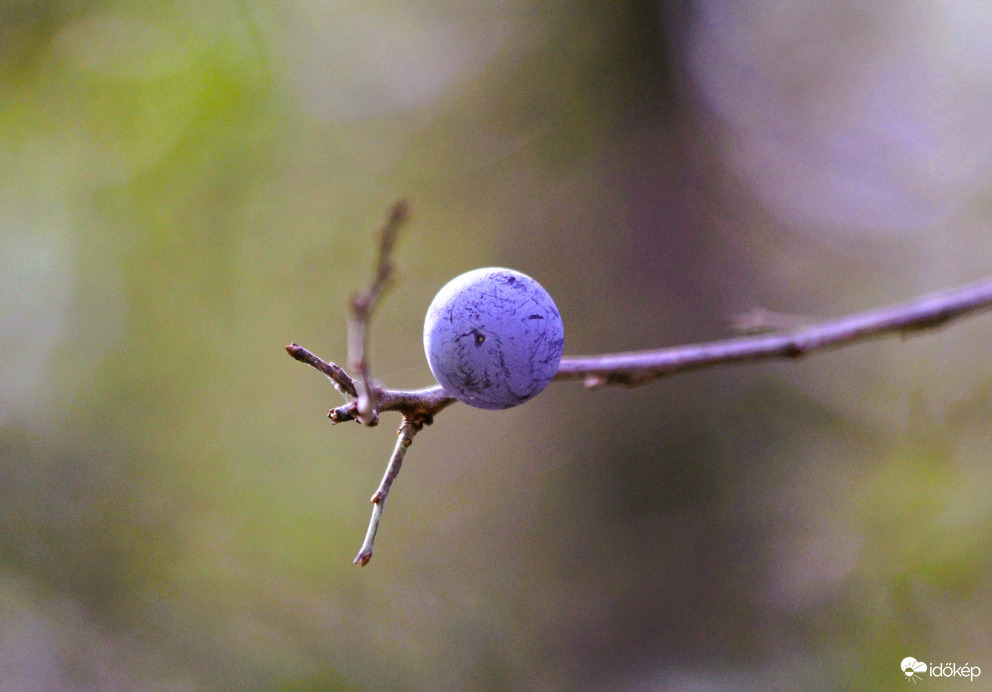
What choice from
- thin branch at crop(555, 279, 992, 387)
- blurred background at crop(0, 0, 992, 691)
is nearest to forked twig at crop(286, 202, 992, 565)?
thin branch at crop(555, 279, 992, 387)

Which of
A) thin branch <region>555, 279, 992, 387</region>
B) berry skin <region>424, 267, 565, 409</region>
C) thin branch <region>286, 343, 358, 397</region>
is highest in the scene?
thin branch <region>555, 279, 992, 387</region>

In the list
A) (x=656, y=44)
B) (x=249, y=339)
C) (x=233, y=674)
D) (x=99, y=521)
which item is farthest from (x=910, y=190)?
(x=99, y=521)

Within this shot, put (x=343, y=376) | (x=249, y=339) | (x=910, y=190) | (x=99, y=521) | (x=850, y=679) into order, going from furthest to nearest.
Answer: (x=910, y=190), (x=249, y=339), (x=99, y=521), (x=850, y=679), (x=343, y=376)

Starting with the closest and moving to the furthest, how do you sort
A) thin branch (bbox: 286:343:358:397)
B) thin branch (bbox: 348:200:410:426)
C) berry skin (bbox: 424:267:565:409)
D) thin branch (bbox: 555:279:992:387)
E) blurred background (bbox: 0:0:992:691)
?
thin branch (bbox: 348:200:410:426) < thin branch (bbox: 286:343:358:397) < berry skin (bbox: 424:267:565:409) < thin branch (bbox: 555:279:992:387) < blurred background (bbox: 0:0:992:691)

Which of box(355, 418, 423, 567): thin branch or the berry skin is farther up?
the berry skin

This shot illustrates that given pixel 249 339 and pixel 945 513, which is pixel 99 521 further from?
pixel 945 513

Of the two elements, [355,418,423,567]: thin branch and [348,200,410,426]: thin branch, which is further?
[355,418,423,567]: thin branch

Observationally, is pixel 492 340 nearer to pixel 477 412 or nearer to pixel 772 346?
pixel 772 346

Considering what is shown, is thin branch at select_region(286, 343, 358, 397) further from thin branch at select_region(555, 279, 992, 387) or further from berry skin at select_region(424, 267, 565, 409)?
thin branch at select_region(555, 279, 992, 387)

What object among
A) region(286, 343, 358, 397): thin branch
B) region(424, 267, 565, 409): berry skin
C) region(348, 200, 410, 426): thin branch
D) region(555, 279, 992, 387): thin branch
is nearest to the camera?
region(348, 200, 410, 426): thin branch
